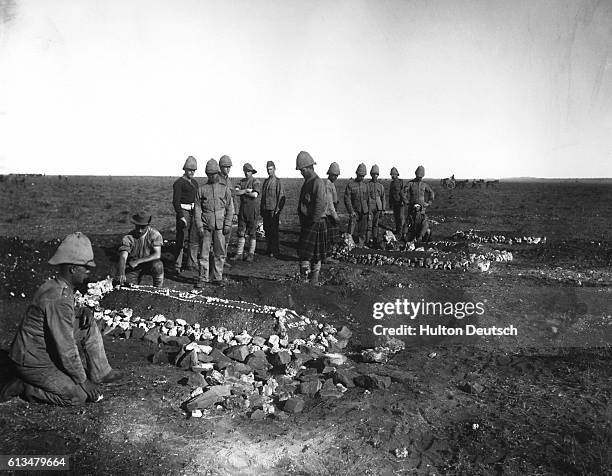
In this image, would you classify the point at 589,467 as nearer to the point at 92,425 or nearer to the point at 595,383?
the point at 595,383

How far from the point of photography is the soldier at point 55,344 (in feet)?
13.8

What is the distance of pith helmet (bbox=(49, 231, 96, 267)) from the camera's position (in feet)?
14.1

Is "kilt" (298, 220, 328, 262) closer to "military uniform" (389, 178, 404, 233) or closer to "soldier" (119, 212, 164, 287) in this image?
"soldier" (119, 212, 164, 287)

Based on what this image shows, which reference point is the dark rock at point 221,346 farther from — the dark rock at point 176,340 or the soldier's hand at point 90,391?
the soldier's hand at point 90,391

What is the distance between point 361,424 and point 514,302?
5168 millimetres

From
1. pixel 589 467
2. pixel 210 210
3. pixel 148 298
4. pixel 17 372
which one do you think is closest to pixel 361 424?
pixel 589 467

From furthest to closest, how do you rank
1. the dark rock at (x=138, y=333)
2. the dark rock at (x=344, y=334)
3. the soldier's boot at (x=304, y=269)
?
the soldier's boot at (x=304, y=269), the dark rock at (x=344, y=334), the dark rock at (x=138, y=333)

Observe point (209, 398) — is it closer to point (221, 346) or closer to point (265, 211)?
point (221, 346)

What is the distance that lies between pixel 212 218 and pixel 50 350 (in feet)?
13.6

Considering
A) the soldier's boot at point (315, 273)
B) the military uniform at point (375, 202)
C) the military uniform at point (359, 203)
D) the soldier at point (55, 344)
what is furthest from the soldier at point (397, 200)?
the soldier at point (55, 344)

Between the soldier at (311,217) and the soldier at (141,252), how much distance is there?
2.46m

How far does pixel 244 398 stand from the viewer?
16.1ft

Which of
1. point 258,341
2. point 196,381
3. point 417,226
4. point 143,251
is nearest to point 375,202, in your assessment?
point 417,226

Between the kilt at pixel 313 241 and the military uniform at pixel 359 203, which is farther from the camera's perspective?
the military uniform at pixel 359 203
